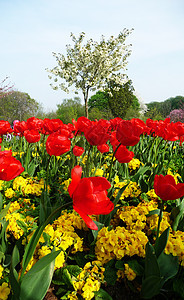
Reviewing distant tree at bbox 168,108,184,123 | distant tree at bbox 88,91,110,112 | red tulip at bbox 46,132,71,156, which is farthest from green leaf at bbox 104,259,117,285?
distant tree at bbox 88,91,110,112

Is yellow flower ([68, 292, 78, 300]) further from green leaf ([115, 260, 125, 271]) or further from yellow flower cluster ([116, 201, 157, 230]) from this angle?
yellow flower cluster ([116, 201, 157, 230])

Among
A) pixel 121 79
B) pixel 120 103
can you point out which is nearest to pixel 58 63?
pixel 121 79

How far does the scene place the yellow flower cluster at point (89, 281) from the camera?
1341 mm

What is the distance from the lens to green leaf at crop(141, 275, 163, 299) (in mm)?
1241

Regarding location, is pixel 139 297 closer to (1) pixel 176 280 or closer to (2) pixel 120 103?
(1) pixel 176 280

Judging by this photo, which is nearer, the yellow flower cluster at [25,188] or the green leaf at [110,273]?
the green leaf at [110,273]

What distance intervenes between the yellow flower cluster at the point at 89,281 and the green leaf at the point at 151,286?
28 centimetres

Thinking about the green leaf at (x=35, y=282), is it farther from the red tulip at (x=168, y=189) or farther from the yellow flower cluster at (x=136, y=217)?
the yellow flower cluster at (x=136, y=217)

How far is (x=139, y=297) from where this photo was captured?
56.7 inches

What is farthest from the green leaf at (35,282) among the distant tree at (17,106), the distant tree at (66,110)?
the distant tree at (17,106)

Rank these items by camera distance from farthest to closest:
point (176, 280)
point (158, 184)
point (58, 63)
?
1. point (58, 63)
2. point (176, 280)
3. point (158, 184)

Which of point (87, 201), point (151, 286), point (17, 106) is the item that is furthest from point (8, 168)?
point (17, 106)

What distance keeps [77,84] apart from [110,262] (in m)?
19.9

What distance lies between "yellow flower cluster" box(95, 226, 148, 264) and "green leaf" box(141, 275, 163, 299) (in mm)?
238
